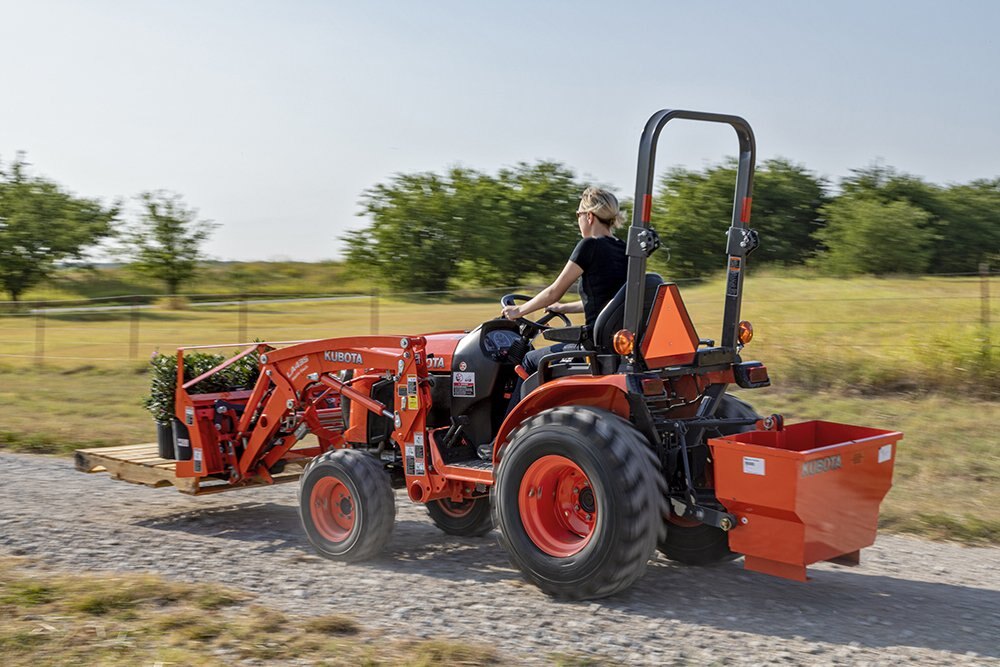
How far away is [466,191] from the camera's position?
97.8 ft

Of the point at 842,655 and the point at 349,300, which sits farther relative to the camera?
the point at 349,300

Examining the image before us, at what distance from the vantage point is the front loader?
4941 millimetres

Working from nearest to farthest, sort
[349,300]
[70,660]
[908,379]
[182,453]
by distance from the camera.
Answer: [70,660] → [182,453] → [908,379] → [349,300]

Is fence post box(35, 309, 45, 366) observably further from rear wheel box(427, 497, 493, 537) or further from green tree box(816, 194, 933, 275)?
green tree box(816, 194, 933, 275)

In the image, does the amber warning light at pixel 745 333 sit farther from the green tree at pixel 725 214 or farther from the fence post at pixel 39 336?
the fence post at pixel 39 336

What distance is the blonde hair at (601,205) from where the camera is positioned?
5.61 meters

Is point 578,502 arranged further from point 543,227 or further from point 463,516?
point 543,227

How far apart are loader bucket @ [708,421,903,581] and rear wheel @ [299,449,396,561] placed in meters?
2.02

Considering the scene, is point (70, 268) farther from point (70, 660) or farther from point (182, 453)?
point (70, 660)

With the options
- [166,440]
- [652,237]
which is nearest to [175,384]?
[166,440]

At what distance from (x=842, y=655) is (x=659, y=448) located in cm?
133

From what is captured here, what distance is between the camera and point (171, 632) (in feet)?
14.6

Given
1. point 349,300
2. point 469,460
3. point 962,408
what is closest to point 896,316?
point 962,408

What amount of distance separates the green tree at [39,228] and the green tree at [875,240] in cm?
2114
